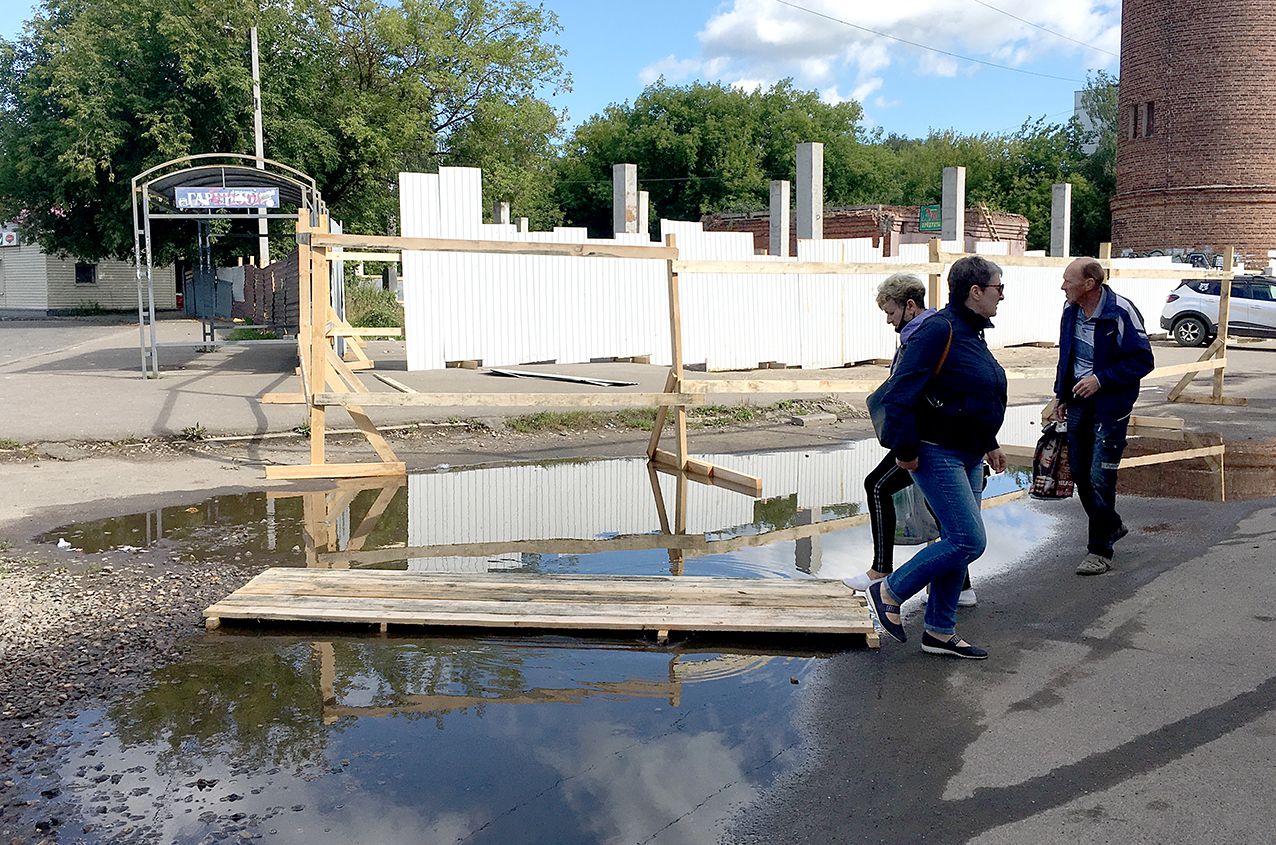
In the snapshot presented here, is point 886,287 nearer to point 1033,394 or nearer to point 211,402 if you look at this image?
point 211,402

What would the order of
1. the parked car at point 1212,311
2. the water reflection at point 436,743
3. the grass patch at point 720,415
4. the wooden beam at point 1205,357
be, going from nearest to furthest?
1. the water reflection at point 436,743
2. the grass patch at point 720,415
3. the wooden beam at point 1205,357
4. the parked car at point 1212,311

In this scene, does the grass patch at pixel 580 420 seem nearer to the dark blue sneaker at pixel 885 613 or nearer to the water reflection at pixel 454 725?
the water reflection at pixel 454 725

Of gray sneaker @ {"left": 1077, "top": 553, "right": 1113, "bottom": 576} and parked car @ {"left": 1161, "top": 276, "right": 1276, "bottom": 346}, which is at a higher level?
parked car @ {"left": 1161, "top": 276, "right": 1276, "bottom": 346}

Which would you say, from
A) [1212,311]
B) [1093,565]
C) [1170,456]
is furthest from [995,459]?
[1212,311]

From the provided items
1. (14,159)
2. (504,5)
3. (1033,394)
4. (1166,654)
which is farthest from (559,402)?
(504,5)

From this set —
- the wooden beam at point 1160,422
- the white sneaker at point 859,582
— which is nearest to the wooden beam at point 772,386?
the white sneaker at point 859,582

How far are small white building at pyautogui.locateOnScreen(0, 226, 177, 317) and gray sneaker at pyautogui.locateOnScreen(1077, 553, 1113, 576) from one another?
44.3 metres

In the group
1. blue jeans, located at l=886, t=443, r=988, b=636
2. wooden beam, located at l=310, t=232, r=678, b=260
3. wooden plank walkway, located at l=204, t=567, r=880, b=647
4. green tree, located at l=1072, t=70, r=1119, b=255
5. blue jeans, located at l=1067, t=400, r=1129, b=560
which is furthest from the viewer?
green tree, located at l=1072, t=70, r=1119, b=255

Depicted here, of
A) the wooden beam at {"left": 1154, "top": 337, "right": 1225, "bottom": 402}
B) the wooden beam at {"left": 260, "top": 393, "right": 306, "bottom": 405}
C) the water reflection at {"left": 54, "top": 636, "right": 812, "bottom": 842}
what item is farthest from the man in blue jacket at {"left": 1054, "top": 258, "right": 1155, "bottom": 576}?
the wooden beam at {"left": 1154, "top": 337, "right": 1225, "bottom": 402}

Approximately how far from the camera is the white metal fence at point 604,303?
10.3m

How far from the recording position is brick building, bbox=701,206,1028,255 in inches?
1339

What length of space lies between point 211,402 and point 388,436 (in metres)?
2.45

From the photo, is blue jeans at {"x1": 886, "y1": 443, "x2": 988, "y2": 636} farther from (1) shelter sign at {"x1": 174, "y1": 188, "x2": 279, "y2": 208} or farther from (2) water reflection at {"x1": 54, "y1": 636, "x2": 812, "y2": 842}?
(1) shelter sign at {"x1": 174, "y1": 188, "x2": 279, "y2": 208}

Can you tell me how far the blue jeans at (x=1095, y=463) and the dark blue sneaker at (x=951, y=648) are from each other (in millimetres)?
1890
